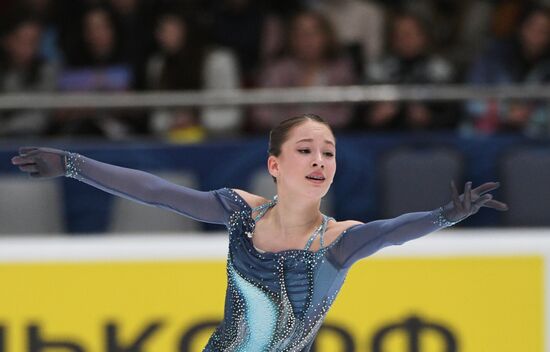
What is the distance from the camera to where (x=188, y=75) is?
6.58 meters

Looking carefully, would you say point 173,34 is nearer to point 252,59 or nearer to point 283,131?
point 252,59

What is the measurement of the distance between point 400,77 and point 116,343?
2786 millimetres

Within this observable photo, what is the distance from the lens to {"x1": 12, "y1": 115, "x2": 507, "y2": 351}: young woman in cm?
315

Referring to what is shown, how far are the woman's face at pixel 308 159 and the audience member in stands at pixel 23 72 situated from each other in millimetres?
3559

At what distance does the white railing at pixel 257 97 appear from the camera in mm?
6059

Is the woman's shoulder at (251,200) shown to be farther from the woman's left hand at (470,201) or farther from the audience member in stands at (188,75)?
the audience member in stands at (188,75)

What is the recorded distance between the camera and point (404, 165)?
19.8 feet

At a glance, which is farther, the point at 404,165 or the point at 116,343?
the point at 404,165

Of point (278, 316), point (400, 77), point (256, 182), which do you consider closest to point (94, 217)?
point (256, 182)

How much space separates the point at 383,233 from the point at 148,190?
0.72m

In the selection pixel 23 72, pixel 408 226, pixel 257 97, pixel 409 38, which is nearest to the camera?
pixel 408 226

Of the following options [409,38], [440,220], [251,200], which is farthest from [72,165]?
[409,38]

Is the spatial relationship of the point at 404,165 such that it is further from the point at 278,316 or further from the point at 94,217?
the point at 278,316

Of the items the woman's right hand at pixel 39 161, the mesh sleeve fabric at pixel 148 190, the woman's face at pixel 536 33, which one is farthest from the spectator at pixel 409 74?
the woman's right hand at pixel 39 161
